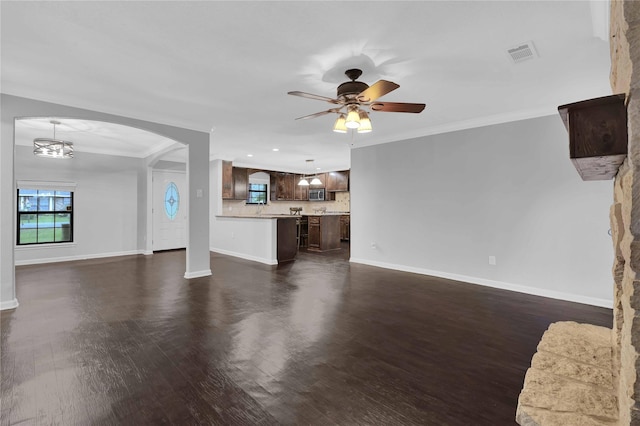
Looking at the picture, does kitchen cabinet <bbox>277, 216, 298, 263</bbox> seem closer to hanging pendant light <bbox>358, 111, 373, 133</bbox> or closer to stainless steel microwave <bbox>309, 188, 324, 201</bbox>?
hanging pendant light <bbox>358, 111, 373, 133</bbox>

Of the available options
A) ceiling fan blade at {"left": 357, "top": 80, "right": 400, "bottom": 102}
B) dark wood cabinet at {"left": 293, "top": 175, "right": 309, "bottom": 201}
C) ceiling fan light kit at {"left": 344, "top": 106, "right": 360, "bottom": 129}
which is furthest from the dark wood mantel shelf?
dark wood cabinet at {"left": 293, "top": 175, "right": 309, "bottom": 201}

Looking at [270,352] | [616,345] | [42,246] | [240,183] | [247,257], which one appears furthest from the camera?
[240,183]

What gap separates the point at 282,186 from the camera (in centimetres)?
1012

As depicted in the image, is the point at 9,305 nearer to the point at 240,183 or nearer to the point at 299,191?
the point at 240,183

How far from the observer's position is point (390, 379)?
208 cm

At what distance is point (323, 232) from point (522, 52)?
6.10m

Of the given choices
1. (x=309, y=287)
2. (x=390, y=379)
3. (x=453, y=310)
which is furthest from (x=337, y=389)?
(x=309, y=287)

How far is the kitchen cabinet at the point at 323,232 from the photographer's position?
8.21m

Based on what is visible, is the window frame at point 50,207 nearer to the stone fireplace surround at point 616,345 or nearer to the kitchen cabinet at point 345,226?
the kitchen cabinet at point 345,226

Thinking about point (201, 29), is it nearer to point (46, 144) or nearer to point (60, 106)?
point (60, 106)

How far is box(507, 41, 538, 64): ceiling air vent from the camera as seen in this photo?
2.57 metres

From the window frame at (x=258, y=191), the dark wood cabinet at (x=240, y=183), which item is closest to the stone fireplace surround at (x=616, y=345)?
the dark wood cabinet at (x=240, y=183)

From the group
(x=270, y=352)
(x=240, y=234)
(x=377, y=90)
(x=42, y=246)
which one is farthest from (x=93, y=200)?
(x=377, y=90)

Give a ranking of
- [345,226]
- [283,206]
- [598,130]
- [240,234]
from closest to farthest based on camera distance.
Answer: [598,130] < [240,234] < [345,226] < [283,206]
